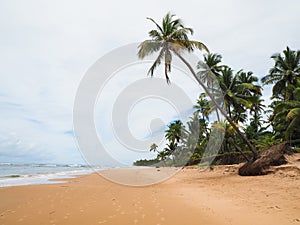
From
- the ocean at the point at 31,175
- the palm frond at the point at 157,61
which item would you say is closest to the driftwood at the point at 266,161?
the palm frond at the point at 157,61

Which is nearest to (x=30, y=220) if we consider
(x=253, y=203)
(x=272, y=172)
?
(x=253, y=203)

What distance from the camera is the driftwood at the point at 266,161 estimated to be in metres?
13.2

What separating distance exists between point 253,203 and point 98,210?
490 cm

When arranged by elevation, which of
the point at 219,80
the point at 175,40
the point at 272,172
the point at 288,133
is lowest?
the point at 272,172

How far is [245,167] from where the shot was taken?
14312 millimetres

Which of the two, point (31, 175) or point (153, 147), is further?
point (153, 147)

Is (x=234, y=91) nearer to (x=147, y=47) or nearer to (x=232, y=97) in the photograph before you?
(x=232, y=97)

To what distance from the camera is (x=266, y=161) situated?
13500mm

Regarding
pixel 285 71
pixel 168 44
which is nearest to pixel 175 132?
pixel 285 71

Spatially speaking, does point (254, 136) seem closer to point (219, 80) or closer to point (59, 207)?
point (219, 80)

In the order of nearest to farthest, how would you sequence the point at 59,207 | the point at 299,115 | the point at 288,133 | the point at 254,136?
the point at 59,207 < the point at 299,115 < the point at 288,133 < the point at 254,136

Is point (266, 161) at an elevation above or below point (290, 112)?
below

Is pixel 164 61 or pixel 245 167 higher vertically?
pixel 164 61

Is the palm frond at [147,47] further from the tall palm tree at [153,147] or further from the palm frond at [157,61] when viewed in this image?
the tall palm tree at [153,147]
